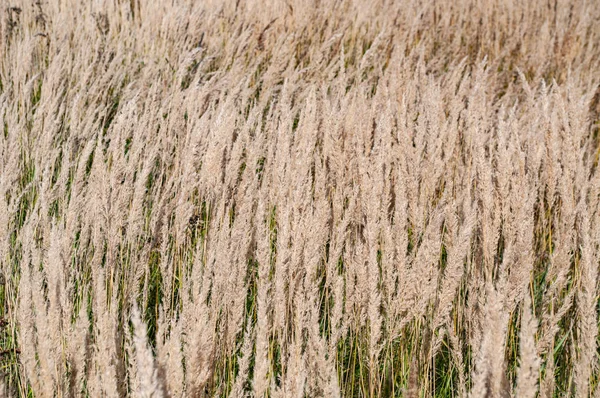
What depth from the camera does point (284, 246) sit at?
1395 millimetres

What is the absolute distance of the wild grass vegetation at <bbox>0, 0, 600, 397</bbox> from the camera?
3.68ft

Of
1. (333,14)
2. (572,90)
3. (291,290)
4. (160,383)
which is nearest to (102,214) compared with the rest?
(291,290)

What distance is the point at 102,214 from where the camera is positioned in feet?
5.53

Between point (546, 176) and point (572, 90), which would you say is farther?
point (572, 90)

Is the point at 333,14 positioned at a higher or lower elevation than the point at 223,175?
higher

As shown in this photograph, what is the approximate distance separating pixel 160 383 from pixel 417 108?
2402mm

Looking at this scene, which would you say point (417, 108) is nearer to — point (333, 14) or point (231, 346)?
point (333, 14)

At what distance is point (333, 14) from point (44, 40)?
7.15 feet

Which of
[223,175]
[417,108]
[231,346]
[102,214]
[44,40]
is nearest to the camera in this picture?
[231,346]

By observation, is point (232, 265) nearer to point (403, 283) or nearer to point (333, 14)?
point (403, 283)

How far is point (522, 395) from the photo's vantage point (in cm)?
86

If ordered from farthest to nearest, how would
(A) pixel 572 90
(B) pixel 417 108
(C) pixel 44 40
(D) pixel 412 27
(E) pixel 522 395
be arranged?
A: (D) pixel 412 27 → (C) pixel 44 40 → (B) pixel 417 108 → (A) pixel 572 90 → (E) pixel 522 395

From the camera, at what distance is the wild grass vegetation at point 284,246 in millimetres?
1121

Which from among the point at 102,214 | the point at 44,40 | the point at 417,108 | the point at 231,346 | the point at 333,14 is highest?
the point at 333,14
